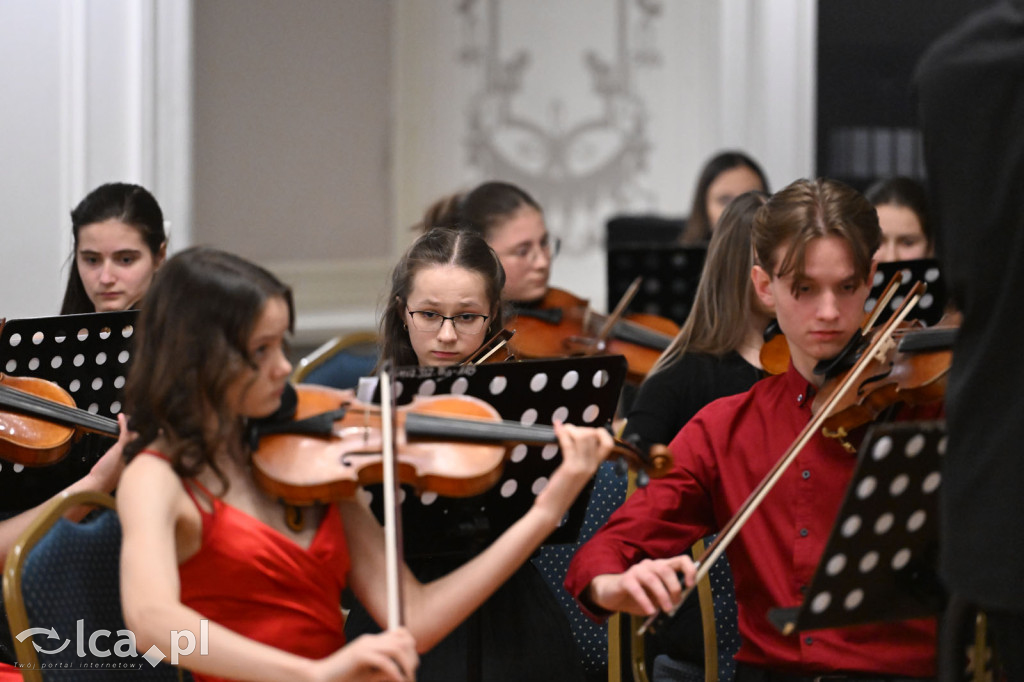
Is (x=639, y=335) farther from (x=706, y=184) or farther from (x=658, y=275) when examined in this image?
(x=706, y=184)

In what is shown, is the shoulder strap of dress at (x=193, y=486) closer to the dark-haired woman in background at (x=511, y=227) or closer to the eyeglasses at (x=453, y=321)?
the eyeglasses at (x=453, y=321)

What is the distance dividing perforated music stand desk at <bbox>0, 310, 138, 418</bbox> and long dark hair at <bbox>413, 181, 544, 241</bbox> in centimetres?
96

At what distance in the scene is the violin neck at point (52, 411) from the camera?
5.87ft

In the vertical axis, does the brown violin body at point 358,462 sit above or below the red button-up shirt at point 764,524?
above

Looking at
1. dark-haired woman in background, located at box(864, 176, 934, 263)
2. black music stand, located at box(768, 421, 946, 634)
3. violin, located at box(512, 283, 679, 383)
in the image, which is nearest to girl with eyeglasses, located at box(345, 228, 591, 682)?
black music stand, located at box(768, 421, 946, 634)

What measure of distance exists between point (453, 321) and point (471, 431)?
1.87ft

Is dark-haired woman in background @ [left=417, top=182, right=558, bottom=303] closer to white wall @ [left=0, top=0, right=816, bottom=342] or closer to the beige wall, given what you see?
white wall @ [left=0, top=0, right=816, bottom=342]

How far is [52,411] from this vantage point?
1.80m

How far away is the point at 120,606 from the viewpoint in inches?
56.4

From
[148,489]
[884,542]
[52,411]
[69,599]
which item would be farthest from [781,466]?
[52,411]

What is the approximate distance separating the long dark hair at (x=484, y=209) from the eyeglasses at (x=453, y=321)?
2.76 feet

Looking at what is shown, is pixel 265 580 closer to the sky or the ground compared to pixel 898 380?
closer to the ground

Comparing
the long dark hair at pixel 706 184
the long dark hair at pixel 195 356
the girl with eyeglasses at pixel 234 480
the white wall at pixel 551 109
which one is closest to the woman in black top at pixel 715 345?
the girl with eyeglasses at pixel 234 480

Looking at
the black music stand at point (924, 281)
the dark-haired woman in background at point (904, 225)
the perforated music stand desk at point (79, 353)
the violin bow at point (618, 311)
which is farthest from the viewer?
the dark-haired woman in background at point (904, 225)
